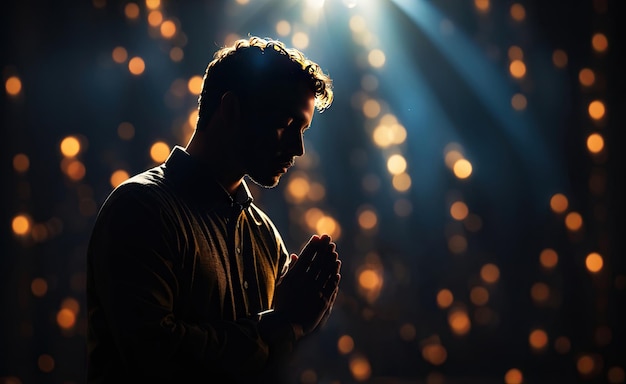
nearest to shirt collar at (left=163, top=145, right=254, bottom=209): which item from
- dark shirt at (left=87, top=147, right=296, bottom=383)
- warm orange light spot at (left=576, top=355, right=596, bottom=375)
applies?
dark shirt at (left=87, top=147, right=296, bottom=383)

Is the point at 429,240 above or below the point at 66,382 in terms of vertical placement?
above

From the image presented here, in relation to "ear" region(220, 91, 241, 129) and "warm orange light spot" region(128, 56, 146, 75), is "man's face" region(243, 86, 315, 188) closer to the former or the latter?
"ear" region(220, 91, 241, 129)

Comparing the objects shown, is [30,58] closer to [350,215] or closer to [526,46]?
[350,215]

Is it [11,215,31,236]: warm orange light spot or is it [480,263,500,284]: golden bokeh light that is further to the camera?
[480,263,500,284]: golden bokeh light

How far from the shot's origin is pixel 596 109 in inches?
83.0

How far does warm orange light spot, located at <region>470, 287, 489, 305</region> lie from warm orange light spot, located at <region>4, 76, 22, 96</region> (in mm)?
1522

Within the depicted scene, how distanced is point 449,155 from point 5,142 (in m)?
1.37

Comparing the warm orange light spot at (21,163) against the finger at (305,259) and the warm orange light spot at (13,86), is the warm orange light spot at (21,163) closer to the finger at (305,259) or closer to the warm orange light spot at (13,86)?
the warm orange light spot at (13,86)

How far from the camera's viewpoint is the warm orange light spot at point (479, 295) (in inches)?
81.1

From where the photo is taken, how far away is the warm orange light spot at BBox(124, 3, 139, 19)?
2055mm

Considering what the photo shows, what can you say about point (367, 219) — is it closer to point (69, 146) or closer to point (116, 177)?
point (116, 177)

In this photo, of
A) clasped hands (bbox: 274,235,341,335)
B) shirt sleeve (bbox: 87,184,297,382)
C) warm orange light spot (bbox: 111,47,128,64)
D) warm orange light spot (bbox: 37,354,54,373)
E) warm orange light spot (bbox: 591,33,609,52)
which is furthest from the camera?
warm orange light spot (bbox: 591,33,609,52)

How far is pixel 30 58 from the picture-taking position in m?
1.98

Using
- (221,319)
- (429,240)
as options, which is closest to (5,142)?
(429,240)
